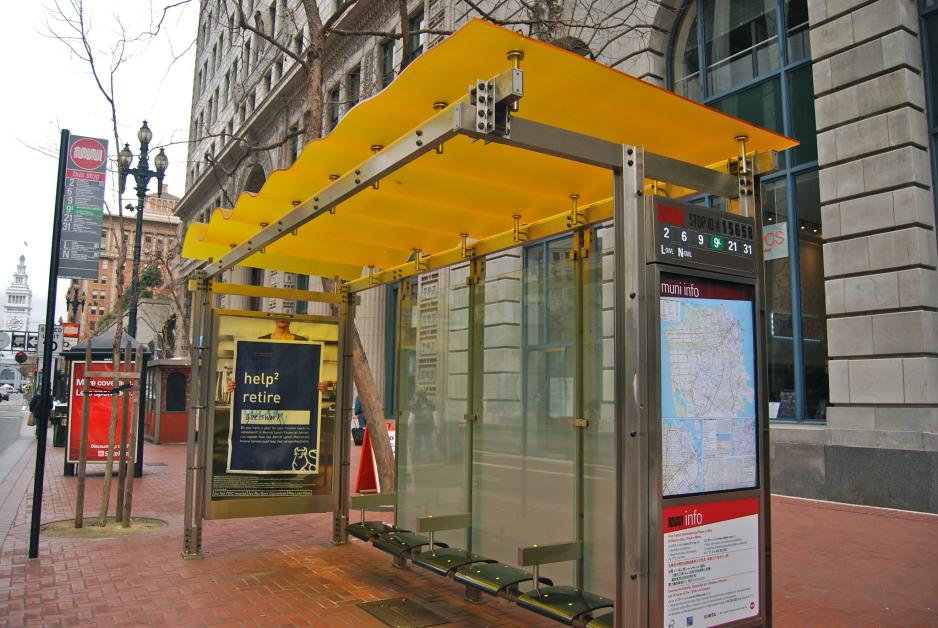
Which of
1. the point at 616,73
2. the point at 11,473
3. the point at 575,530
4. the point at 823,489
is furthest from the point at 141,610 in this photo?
the point at 11,473

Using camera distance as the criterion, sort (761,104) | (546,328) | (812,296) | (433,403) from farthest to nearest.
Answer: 1. (761,104)
2. (812,296)
3. (433,403)
4. (546,328)

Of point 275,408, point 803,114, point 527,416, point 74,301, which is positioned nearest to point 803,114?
point 803,114

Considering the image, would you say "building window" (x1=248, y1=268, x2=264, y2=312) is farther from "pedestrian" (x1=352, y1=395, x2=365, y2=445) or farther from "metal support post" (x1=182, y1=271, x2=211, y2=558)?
"metal support post" (x1=182, y1=271, x2=211, y2=558)

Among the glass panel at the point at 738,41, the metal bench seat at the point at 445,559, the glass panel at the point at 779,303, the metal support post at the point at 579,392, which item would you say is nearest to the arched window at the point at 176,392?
the glass panel at the point at 738,41

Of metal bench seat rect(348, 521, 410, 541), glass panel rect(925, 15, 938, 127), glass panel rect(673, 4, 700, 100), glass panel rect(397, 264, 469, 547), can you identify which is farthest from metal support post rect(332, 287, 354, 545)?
glass panel rect(673, 4, 700, 100)

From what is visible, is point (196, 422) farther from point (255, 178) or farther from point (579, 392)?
point (255, 178)

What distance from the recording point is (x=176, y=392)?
24156 millimetres

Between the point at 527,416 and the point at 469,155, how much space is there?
205cm

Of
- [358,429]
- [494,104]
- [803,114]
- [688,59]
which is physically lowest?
[358,429]

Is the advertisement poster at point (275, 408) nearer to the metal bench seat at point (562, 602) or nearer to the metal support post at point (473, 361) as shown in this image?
the metal support post at point (473, 361)

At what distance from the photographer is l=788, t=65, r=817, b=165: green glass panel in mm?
12609

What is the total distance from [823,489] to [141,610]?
9511 mm

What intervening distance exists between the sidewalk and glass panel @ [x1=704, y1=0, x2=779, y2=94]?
8.11 meters

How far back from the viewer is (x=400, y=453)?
7629 millimetres
